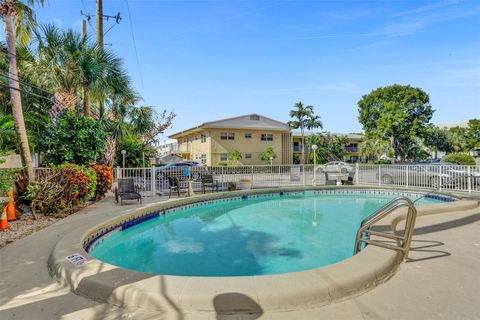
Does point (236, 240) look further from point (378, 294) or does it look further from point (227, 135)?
point (227, 135)

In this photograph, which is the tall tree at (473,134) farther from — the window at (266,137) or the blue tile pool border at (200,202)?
the blue tile pool border at (200,202)

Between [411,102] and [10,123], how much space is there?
43.8 metres

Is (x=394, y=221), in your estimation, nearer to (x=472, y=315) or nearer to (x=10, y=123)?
(x=472, y=315)

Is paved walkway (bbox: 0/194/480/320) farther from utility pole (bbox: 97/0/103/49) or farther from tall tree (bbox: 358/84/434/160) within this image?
tall tree (bbox: 358/84/434/160)

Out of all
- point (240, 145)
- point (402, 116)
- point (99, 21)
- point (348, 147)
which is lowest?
point (240, 145)

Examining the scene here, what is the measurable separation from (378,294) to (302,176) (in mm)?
14420

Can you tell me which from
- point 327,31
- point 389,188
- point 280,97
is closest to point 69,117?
point 327,31

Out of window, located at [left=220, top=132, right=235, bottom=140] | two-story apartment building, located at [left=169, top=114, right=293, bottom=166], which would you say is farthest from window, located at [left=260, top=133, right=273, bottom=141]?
window, located at [left=220, top=132, right=235, bottom=140]

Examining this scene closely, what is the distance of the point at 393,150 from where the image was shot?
124 feet

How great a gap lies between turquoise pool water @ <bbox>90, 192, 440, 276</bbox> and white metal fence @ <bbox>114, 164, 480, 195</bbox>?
3.56 meters

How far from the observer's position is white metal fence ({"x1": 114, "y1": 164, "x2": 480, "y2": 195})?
518 inches

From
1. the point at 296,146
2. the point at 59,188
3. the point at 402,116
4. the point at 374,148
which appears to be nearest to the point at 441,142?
the point at 402,116

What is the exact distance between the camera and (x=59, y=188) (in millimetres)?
7953

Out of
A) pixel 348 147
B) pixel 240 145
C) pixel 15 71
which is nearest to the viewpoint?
pixel 15 71
